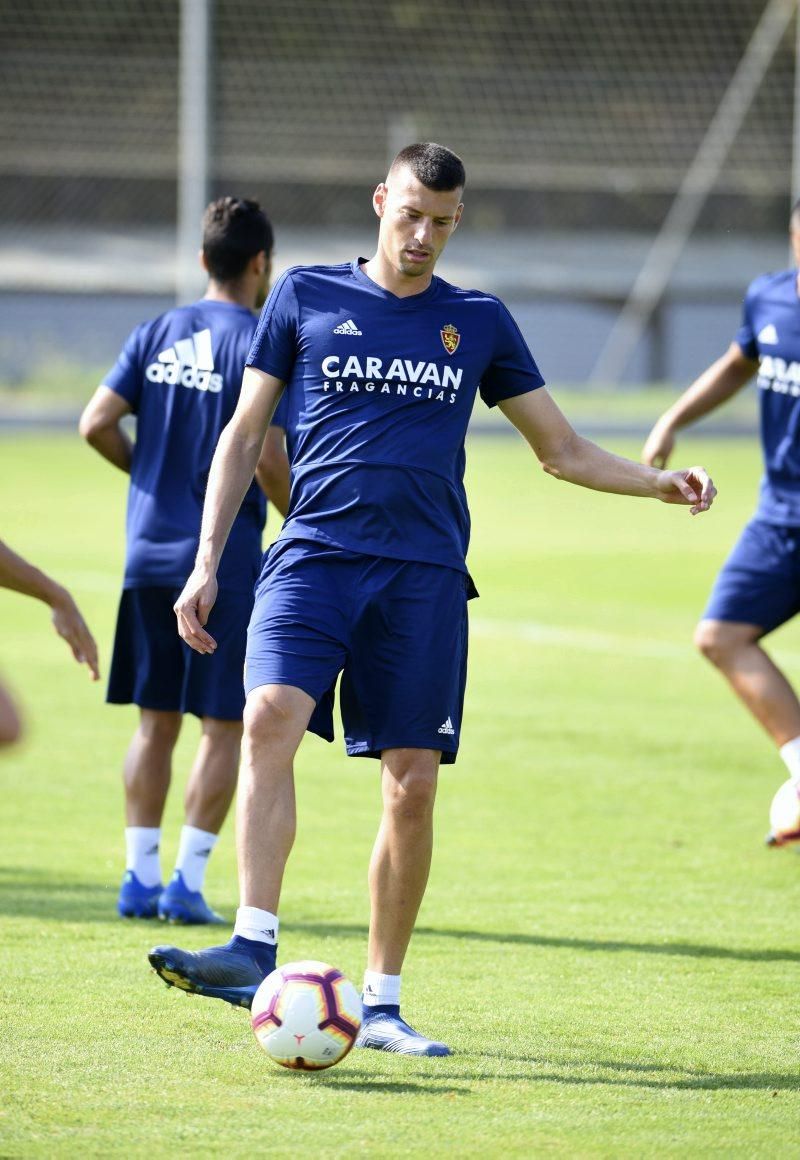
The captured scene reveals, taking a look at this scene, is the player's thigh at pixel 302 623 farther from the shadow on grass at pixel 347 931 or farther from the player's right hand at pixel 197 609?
the shadow on grass at pixel 347 931

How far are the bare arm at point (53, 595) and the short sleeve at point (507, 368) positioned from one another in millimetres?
1326

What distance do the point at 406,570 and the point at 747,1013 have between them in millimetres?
1673

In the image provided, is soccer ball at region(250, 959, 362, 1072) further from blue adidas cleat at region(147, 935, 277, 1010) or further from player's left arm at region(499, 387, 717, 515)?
player's left arm at region(499, 387, 717, 515)

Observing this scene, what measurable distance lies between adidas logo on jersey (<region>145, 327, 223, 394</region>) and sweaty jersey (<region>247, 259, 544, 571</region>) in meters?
1.40

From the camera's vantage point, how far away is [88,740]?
9430 mm

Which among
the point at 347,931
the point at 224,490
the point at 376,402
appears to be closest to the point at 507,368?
the point at 376,402

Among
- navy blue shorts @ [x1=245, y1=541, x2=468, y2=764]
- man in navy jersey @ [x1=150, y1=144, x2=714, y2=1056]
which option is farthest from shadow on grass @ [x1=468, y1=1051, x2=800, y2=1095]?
navy blue shorts @ [x1=245, y1=541, x2=468, y2=764]

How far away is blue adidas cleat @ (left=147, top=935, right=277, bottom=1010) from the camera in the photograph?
4301 mm

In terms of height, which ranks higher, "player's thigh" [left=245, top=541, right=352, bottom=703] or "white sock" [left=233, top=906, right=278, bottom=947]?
"player's thigh" [left=245, top=541, right=352, bottom=703]

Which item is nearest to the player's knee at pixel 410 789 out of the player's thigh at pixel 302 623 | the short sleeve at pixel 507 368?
the player's thigh at pixel 302 623

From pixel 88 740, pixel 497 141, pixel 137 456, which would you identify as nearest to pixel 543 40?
pixel 497 141

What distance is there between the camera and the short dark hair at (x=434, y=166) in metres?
4.77

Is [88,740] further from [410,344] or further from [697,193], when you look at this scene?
[697,193]

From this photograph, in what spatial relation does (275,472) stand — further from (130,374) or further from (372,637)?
(372,637)
